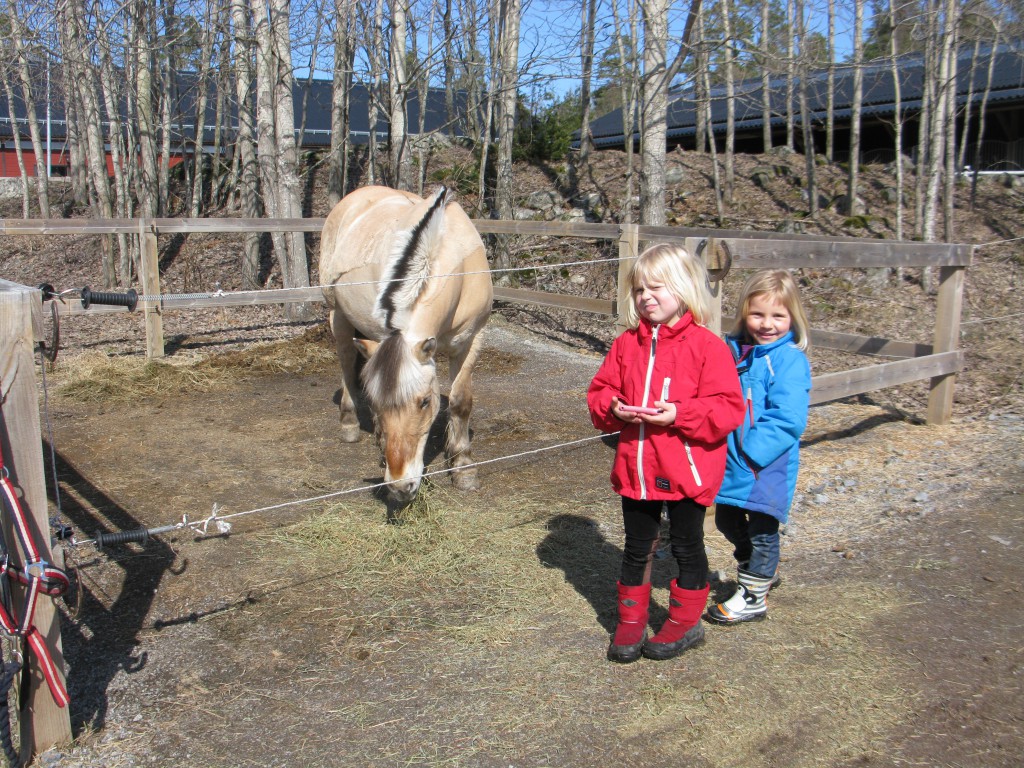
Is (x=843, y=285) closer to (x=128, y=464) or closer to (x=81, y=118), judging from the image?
(x=128, y=464)

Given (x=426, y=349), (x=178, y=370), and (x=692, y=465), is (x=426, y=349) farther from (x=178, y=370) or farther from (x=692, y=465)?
(x=178, y=370)

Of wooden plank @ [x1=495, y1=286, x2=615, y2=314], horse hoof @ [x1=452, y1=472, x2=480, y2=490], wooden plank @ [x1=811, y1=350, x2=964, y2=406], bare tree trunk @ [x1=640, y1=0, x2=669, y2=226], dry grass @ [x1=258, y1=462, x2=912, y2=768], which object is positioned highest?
bare tree trunk @ [x1=640, y1=0, x2=669, y2=226]

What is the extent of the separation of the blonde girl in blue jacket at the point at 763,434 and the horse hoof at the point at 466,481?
1.83 metres

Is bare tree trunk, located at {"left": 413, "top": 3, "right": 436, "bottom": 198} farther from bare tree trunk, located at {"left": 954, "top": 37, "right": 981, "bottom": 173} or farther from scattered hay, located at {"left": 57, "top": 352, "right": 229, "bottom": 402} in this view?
bare tree trunk, located at {"left": 954, "top": 37, "right": 981, "bottom": 173}

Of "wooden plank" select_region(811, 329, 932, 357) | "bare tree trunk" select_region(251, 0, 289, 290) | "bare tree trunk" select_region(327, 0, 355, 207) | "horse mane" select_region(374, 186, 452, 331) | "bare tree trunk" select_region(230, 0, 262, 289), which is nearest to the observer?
"horse mane" select_region(374, 186, 452, 331)

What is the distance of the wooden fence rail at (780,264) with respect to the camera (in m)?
4.20

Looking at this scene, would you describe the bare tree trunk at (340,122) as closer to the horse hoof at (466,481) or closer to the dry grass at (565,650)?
the horse hoof at (466,481)

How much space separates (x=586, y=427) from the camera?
19.3 ft

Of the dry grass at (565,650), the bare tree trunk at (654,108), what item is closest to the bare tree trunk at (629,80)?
the bare tree trunk at (654,108)

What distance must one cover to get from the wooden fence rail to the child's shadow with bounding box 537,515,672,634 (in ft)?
3.97

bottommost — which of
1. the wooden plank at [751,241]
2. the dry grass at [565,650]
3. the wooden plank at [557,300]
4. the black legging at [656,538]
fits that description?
the dry grass at [565,650]

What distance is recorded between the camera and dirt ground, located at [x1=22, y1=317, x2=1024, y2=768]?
233 cm

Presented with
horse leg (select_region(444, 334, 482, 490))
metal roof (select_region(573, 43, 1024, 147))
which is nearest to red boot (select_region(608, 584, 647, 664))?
horse leg (select_region(444, 334, 482, 490))

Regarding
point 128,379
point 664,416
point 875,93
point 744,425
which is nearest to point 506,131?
point 128,379
